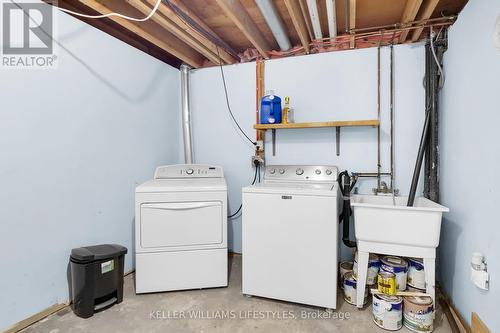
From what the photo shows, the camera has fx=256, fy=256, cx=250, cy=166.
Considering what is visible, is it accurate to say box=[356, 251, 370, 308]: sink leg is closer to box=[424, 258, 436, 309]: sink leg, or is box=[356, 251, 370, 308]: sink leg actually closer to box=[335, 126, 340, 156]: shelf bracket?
box=[424, 258, 436, 309]: sink leg

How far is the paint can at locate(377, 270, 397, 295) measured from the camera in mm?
1728

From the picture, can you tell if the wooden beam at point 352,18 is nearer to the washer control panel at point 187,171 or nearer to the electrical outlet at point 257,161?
the electrical outlet at point 257,161

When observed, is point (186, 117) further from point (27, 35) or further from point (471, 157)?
point (471, 157)

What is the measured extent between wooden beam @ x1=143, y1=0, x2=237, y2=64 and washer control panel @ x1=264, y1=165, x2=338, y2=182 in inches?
51.1

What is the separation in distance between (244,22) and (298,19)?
1.41 feet

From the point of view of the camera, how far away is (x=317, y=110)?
250 cm

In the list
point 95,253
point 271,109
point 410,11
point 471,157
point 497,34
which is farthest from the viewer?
point 271,109

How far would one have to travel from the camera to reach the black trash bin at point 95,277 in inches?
67.1

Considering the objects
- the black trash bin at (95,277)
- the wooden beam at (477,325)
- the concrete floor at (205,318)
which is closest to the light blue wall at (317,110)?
the concrete floor at (205,318)

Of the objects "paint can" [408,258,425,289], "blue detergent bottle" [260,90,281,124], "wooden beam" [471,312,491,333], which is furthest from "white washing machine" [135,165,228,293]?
"wooden beam" [471,312,491,333]

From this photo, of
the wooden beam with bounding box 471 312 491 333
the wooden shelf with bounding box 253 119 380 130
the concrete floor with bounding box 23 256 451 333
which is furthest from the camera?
the wooden shelf with bounding box 253 119 380 130

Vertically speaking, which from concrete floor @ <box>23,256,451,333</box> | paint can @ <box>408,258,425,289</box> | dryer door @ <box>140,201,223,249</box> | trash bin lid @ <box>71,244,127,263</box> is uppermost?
dryer door @ <box>140,201,223,249</box>

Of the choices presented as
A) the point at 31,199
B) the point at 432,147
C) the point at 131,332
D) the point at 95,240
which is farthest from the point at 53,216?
the point at 432,147

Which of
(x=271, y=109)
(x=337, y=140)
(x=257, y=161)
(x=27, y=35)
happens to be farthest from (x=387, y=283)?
(x=27, y=35)
